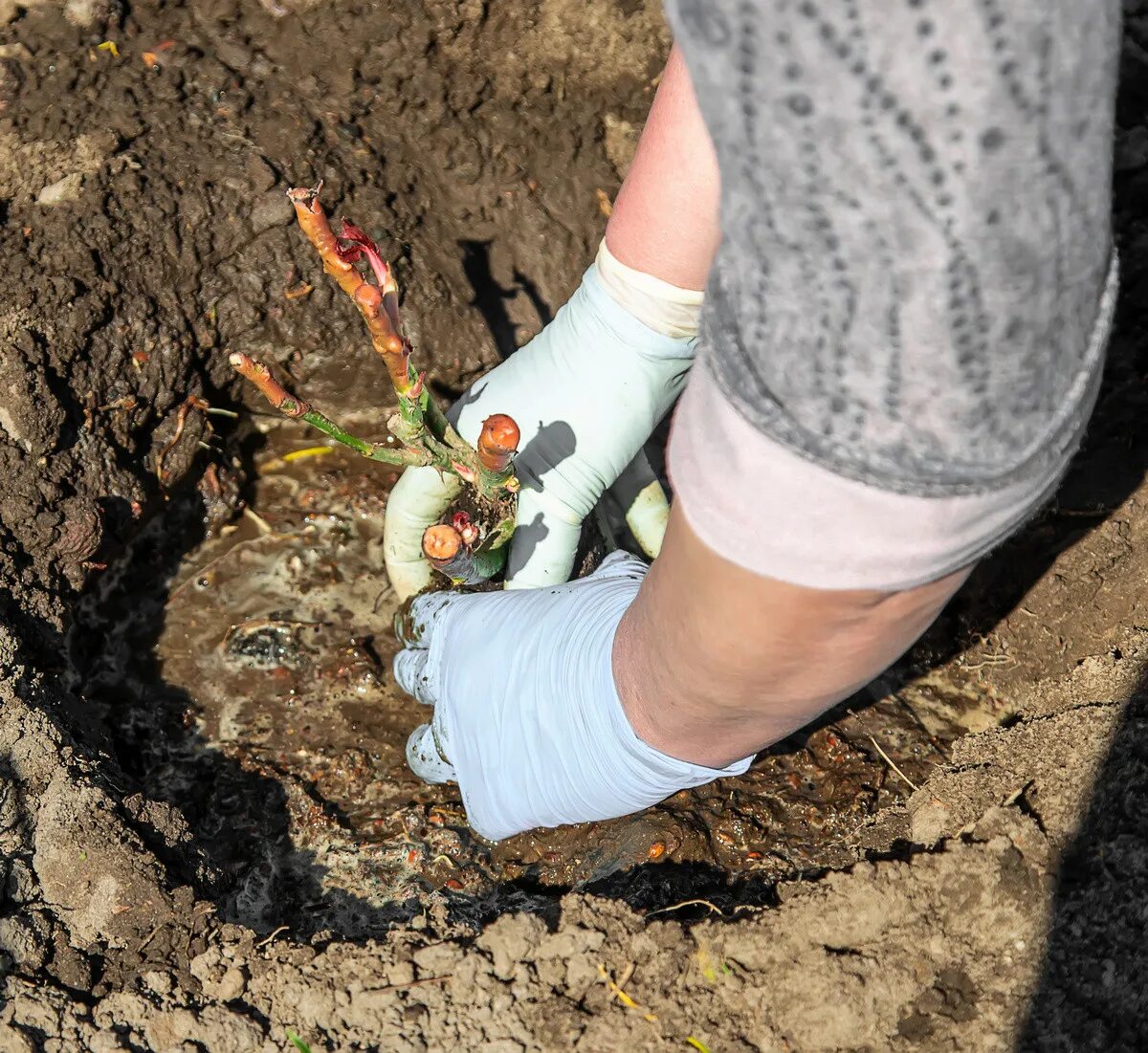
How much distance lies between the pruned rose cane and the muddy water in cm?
58

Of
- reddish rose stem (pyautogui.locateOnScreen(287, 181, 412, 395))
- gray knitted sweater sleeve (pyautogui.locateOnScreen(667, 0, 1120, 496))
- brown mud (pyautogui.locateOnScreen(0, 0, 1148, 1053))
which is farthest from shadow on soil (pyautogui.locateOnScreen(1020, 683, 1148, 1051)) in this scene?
reddish rose stem (pyautogui.locateOnScreen(287, 181, 412, 395))

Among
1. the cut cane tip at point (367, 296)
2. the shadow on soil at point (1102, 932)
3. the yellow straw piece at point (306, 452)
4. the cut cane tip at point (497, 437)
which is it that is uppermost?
the cut cane tip at point (367, 296)

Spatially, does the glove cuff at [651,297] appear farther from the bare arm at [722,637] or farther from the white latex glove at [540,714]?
the white latex glove at [540,714]

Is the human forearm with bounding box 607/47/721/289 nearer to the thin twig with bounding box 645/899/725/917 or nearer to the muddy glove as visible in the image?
the muddy glove

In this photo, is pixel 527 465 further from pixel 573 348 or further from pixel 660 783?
pixel 660 783

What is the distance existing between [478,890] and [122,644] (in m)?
1.01

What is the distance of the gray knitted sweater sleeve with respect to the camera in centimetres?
60

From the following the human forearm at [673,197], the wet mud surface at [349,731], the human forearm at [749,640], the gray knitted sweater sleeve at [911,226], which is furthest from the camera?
the wet mud surface at [349,731]

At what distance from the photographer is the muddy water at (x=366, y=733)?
6.57 ft

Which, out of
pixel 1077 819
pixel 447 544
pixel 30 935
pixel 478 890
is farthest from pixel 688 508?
pixel 478 890

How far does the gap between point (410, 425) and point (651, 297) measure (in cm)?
56

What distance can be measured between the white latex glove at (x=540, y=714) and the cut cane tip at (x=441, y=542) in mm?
298

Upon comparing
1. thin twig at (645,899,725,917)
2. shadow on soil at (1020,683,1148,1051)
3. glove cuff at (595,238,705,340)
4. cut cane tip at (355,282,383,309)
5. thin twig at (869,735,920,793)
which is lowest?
thin twig at (869,735,920,793)

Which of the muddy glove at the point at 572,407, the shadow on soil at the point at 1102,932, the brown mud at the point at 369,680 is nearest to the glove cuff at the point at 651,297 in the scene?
the muddy glove at the point at 572,407
